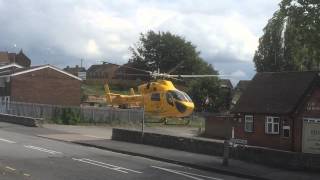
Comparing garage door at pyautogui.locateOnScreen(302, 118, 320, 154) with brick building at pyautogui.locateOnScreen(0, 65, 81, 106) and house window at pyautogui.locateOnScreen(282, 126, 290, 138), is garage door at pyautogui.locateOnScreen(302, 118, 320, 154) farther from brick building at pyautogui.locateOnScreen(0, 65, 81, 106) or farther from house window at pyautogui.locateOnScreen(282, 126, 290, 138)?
brick building at pyautogui.locateOnScreen(0, 65, 81, 106)

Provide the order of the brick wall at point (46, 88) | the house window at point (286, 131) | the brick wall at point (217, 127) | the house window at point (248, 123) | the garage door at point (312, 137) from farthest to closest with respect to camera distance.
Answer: the brick wall at point (46, 88) → the brick wall at point (217, 127) → the house window at point (248, 123) → the house window at point (286, 131) → the garage door at point (312, 137)

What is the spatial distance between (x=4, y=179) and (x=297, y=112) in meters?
21.1

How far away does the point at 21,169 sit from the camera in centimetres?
1933

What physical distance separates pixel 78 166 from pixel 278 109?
669 inches

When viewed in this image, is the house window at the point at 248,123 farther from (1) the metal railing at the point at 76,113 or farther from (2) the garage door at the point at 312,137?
(1) the metal railing at the point at 76,113

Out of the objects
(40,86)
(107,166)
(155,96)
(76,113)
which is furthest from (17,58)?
(107,166)

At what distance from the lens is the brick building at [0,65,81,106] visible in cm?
6694

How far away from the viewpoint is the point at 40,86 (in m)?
68.8

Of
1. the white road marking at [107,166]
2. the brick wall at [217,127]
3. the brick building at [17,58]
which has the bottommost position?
the white road marking at [107,166]

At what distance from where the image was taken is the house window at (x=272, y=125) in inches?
1382

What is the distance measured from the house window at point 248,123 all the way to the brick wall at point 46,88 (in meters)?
36.0

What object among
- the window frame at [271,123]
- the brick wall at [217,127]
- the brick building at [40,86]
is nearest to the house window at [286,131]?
the window frame at [271,123]

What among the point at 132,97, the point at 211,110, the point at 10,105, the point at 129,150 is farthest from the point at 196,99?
the point at 129,150

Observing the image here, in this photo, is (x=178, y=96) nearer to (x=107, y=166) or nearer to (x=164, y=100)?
(x=164, y=100)
